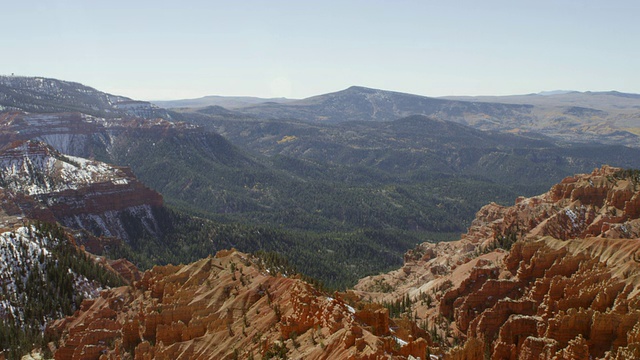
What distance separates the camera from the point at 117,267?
132375mm

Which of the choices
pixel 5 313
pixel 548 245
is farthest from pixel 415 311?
pixel 5 313

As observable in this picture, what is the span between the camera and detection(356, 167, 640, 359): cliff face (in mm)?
64188

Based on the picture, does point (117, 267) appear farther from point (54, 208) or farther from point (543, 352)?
point (543, 352)

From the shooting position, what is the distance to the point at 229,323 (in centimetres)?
7150

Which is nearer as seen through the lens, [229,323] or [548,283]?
[229,323]

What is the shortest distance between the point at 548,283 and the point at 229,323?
1878 inches

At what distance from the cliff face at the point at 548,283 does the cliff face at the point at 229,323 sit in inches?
514

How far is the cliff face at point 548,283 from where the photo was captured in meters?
64.2

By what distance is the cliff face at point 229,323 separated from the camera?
5841 centimetres

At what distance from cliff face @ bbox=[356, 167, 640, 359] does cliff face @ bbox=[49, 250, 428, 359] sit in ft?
42.9

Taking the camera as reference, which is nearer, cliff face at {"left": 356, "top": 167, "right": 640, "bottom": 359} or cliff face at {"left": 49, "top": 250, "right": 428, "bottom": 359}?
cliff face at {"left": 49, "top": 250, "right": 428, "bottom": 359}

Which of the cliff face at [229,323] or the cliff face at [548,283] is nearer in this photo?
the cliff face at [229,323]

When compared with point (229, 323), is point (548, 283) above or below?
above

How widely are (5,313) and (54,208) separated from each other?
297 feet
